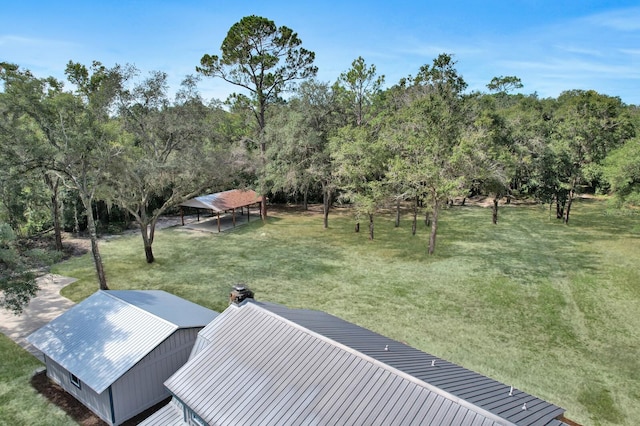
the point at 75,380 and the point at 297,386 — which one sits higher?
the point at 297,386

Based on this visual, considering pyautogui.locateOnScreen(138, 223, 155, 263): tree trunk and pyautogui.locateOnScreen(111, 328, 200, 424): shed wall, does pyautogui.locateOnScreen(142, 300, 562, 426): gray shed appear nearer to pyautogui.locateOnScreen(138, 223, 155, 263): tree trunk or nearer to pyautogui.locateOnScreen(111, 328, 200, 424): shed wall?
pyautogui.locateOnScreen(111, 328, 200, 424): shed wall

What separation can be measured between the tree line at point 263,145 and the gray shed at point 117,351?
1.83m

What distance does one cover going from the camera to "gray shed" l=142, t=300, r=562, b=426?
611 cm

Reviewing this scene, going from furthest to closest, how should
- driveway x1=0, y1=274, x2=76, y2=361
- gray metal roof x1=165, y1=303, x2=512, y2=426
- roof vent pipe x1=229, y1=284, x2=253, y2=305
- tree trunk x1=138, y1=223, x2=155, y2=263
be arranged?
tree trunk x1=138, y1=223, x2=155, y2=263 → driveway x1=0, y1=274, x2=76, y2=361 → roof vent pipe x1=229, y1=284, x2=253, y2=305 → gray metal roof x1=165, y1=303, x2=512, y2=426

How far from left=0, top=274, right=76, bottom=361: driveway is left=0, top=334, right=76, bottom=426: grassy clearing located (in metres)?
0.39

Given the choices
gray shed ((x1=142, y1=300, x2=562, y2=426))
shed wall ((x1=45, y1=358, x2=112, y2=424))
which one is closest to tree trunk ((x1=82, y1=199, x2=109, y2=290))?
shed wall ((x1=45, y1=358, x2=112, y2=424))

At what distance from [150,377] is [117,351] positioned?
3.62 feet

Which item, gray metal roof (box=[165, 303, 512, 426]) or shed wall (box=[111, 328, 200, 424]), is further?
shed wall (box=[111, 328, 200, 424])

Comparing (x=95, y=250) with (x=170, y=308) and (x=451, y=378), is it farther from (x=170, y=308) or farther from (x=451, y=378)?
(x=451, y=378)

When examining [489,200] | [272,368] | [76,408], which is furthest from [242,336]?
[489,200]

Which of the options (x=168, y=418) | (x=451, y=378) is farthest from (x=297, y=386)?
(x=168, y=418)

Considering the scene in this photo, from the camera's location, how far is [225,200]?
95.3 feet

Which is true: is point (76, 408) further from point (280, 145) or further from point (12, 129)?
point (280, 145)

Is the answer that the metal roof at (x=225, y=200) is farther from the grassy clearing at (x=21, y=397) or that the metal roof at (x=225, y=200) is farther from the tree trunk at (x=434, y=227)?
the grassy clearing at (x=21, y=397)
